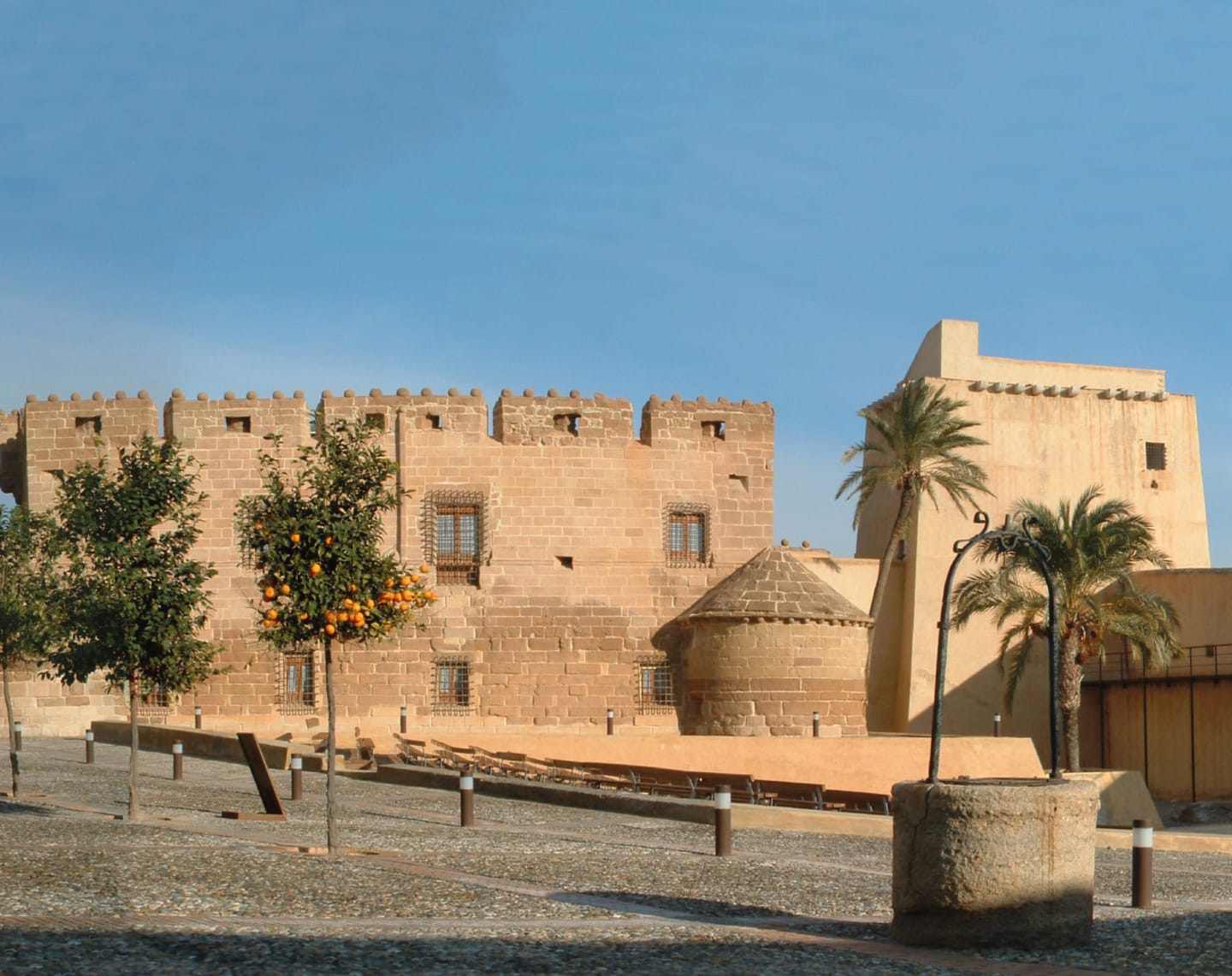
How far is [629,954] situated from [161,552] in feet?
34.3

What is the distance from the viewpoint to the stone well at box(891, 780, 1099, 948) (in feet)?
29.8

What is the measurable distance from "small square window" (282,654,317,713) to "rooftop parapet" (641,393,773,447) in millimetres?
8025

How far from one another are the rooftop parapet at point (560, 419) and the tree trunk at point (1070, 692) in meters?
9.38

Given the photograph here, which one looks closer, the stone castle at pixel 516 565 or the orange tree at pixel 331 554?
the orange tree at pixel 331 554

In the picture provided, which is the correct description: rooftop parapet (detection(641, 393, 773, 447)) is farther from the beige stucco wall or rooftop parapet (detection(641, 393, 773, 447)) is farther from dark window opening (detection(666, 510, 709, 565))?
the beige stucco wall

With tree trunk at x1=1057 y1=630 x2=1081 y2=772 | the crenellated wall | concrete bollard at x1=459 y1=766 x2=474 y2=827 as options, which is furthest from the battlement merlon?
concrete bollard at x1=459 y1=766 x2=474 y2=827

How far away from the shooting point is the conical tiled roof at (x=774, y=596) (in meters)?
29.8

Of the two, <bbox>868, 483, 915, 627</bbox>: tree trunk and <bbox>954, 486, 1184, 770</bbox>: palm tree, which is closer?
<bbox>954, 486, 1184, 770</bbox>: palm tree

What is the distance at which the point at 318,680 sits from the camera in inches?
1197

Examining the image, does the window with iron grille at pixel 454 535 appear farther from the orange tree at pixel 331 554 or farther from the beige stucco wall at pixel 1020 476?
the orange tree at pixel 331 554

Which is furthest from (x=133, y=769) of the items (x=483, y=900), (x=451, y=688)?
(x=451, y=688)

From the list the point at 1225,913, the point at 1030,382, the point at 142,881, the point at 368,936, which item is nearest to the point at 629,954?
the point at 368,936


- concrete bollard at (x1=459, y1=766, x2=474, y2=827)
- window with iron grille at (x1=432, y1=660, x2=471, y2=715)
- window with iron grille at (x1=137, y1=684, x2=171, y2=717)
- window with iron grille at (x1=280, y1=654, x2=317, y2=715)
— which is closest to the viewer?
concrete bollard at (x1=459, y1=766, x2=474, y2=827)

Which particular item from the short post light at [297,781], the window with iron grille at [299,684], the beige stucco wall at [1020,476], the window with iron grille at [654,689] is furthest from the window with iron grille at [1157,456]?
the short post light at [297,781]
